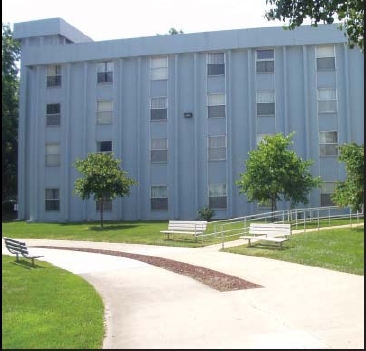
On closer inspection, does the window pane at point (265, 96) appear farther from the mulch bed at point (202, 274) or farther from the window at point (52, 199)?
the mulch bed at point (202, 274)

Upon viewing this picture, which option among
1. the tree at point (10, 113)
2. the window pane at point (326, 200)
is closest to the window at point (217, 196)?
the window pane at point (326, 200)

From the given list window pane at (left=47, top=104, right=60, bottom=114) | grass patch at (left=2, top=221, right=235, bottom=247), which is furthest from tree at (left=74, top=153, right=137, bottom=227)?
window pane at (left=47, top=104, right=60, bottom=114)

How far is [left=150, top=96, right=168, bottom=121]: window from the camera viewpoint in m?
35.4

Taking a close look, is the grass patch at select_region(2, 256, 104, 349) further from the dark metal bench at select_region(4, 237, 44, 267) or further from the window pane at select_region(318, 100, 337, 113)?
the window pane at select_region(318, 100, 337, 113)

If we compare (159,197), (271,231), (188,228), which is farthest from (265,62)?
(271,231)

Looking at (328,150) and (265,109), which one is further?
(265,109)

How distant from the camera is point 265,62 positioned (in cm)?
3450

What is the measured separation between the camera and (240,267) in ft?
42.0

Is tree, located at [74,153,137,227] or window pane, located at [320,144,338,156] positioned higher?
window pane, located at [320,144,338,156]

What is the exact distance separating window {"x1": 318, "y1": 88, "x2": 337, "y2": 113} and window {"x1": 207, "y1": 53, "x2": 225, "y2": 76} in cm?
→ 685

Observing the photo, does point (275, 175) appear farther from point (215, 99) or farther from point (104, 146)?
point (104, 146)

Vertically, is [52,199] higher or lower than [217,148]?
lower

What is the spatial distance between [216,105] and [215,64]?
2923 mm

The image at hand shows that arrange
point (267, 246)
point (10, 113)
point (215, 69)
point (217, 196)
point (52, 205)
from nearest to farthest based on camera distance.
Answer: point (267, 246)
point (217, 196)
point (215, 69)
point (52, 205)
point (10, 113)
